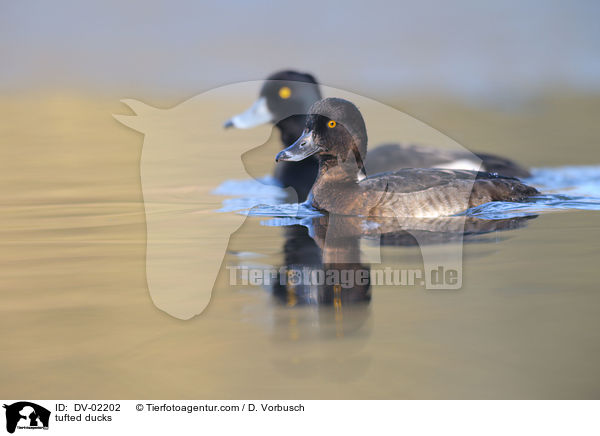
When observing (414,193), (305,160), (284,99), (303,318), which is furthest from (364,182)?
(303,318)

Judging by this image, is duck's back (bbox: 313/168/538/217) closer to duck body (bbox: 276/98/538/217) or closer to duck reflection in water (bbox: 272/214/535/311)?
duck body (bbox: 276/98/538/217)

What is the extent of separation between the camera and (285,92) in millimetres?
9250

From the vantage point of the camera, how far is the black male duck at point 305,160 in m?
8.64

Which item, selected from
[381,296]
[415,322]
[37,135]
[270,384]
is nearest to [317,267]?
[381,296]

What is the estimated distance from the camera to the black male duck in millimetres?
8641

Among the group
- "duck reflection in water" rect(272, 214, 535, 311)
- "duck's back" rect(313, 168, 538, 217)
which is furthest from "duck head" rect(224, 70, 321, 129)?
"duck reflection in water" rect(272, 214, 535, 311)

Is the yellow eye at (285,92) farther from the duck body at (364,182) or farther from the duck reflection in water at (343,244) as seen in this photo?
the duck reflection in water at (343,244)

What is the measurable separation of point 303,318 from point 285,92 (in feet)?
17.5

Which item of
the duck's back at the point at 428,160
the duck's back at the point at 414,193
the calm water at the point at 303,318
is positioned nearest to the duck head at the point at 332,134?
the duck's back at the point at 414,193

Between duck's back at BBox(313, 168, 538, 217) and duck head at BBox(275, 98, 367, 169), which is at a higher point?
duck head at BBox(275, 98, 367, 169)

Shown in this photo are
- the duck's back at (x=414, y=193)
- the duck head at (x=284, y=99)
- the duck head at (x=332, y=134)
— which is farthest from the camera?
the duck head at (x=284, y=99)

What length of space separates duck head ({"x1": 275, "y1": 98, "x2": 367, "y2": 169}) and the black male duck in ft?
4.43
